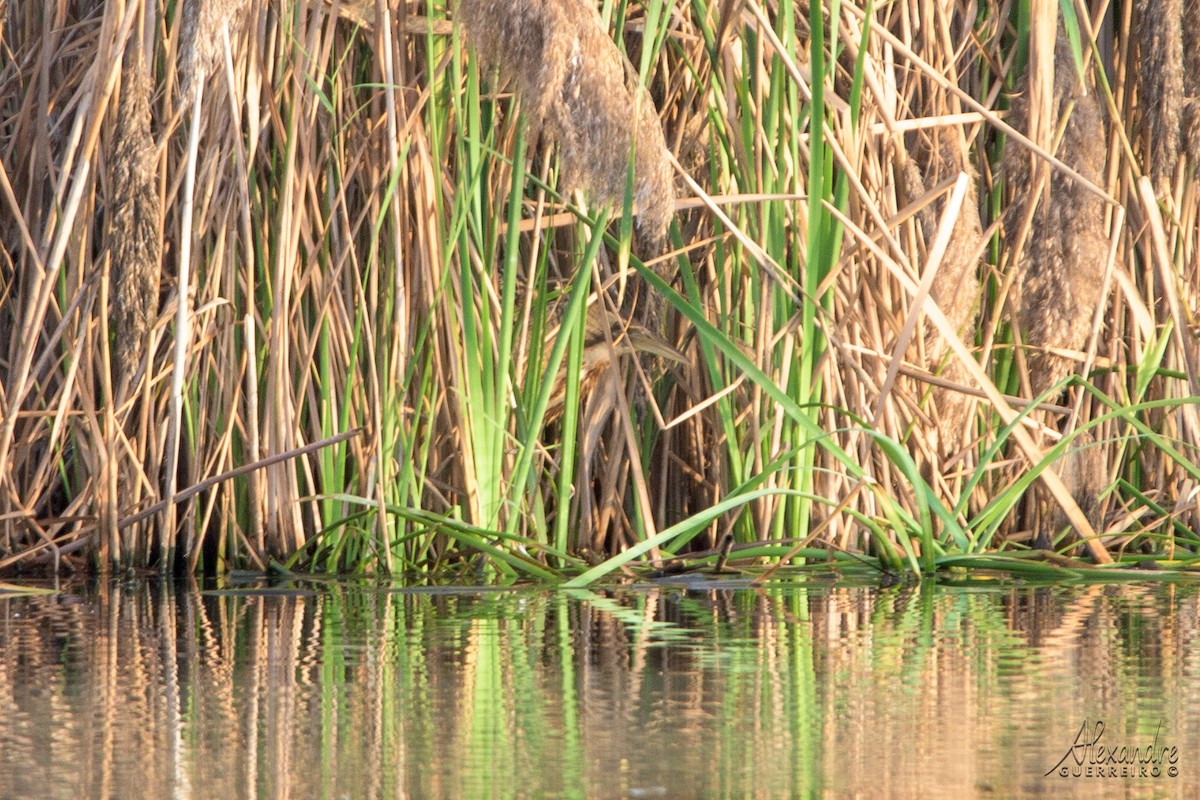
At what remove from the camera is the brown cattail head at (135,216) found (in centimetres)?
224

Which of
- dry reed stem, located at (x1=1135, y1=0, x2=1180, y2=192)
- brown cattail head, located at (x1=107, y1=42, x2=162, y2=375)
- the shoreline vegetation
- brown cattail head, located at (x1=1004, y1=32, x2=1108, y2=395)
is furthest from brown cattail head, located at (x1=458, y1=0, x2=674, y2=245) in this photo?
dry reed stem, located at (x1=1135, y1=0, x2=1180, y2=192)

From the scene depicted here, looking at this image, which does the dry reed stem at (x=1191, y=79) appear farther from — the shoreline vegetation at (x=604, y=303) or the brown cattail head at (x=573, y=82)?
the brown cattail head at (x=573, y=82)

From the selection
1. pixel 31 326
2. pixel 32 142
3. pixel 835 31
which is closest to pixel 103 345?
pixel 31 326

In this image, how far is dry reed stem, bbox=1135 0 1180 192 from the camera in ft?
8.30

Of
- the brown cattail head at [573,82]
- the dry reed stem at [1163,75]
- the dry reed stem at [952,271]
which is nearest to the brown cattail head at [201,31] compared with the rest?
the brown cattail head at [573,82]

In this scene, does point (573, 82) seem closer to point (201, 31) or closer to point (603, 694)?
point (201, 31)

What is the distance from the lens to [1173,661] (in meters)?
1.63

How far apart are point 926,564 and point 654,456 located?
0.60m

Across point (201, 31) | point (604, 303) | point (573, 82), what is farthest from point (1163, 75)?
point (201, 31)

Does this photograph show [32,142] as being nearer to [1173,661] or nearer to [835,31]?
[835,31]

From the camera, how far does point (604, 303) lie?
2.47 meters

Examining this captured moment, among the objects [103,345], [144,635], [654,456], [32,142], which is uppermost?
[32,142]

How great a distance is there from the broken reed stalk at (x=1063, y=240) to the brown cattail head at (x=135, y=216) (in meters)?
1.34

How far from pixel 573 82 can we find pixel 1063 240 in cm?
87
